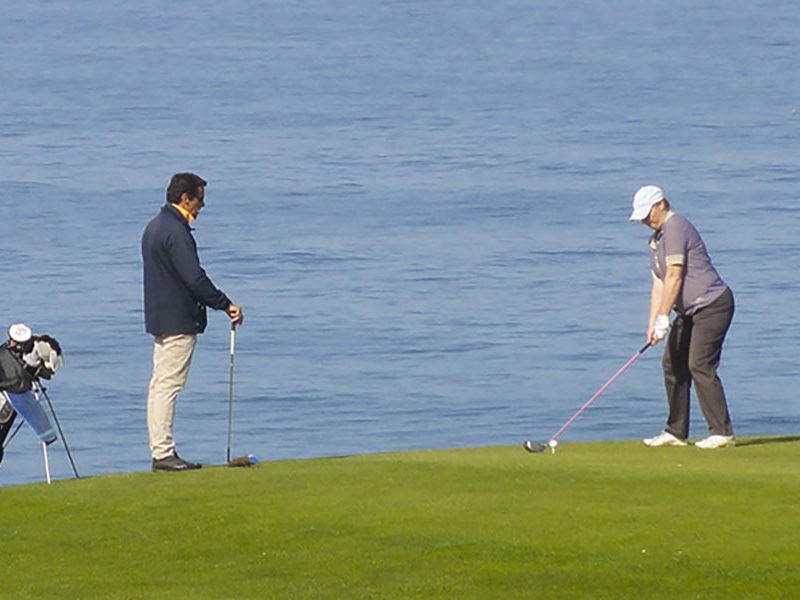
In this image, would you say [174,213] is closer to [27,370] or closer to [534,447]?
[27,370]

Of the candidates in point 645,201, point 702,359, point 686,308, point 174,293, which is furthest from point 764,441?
point 174,293

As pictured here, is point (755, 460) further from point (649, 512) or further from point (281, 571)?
point (281, 571)

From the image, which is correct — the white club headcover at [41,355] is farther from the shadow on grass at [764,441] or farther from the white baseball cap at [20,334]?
the shadow on grass at [764,441]

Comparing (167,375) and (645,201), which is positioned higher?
(645,201)

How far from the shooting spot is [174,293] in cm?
1519

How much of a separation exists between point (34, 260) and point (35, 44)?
71.7 m

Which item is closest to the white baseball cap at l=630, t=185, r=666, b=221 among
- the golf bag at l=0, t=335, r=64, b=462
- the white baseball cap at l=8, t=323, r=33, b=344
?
the golf bag at l=0, t=335, r=64, b=462

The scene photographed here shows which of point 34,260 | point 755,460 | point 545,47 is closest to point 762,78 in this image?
point 545,47

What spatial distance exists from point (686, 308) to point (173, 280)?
373 cm

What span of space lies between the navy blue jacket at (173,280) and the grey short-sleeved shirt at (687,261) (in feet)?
A: 10.3

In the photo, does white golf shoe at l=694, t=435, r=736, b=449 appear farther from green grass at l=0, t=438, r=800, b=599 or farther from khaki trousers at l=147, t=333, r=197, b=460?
khaki trousers at l=147, t=333, r=197, b=460

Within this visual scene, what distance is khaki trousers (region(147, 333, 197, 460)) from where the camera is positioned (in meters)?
15.3

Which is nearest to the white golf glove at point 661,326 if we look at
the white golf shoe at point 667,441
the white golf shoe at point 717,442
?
the white golf shoe at point 717,442

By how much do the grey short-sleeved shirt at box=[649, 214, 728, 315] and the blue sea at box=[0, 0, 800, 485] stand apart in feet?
56.9
